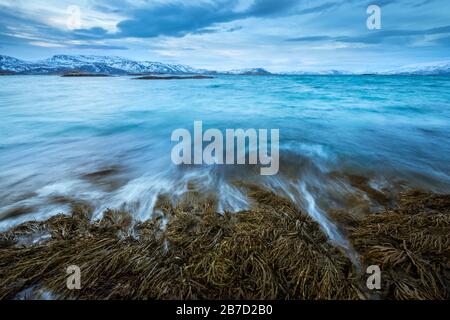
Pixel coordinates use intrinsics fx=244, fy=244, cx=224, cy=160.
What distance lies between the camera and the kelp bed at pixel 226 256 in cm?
239

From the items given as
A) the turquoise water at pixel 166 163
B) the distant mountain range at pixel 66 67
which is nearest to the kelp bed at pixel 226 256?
the turquoise water at pixel 166 163

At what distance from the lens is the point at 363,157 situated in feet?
21.2

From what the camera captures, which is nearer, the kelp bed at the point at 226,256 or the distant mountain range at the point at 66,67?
the kelp bed at the point at 226,256

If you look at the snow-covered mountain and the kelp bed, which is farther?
the snow-covered mountain

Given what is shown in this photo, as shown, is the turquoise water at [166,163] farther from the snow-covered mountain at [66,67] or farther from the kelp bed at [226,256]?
the snow-covered mountain at [66,67]

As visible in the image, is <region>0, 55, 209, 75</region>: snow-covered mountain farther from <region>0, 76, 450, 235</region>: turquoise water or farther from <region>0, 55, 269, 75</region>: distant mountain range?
<region>0, 76, 450, 235</region>: turquoise water

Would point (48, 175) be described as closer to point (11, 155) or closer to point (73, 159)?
point (73, 159)

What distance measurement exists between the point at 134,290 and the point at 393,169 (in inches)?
232

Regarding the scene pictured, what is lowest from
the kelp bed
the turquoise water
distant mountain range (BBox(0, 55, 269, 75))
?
the kelp bed

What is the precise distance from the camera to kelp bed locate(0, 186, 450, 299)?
7.83ft

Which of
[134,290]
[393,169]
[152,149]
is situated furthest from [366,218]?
[152,149]

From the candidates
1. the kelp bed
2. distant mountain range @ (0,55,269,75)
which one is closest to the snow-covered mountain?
distant mountain range @ (0,55,269,75)

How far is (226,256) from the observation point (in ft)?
8.90
